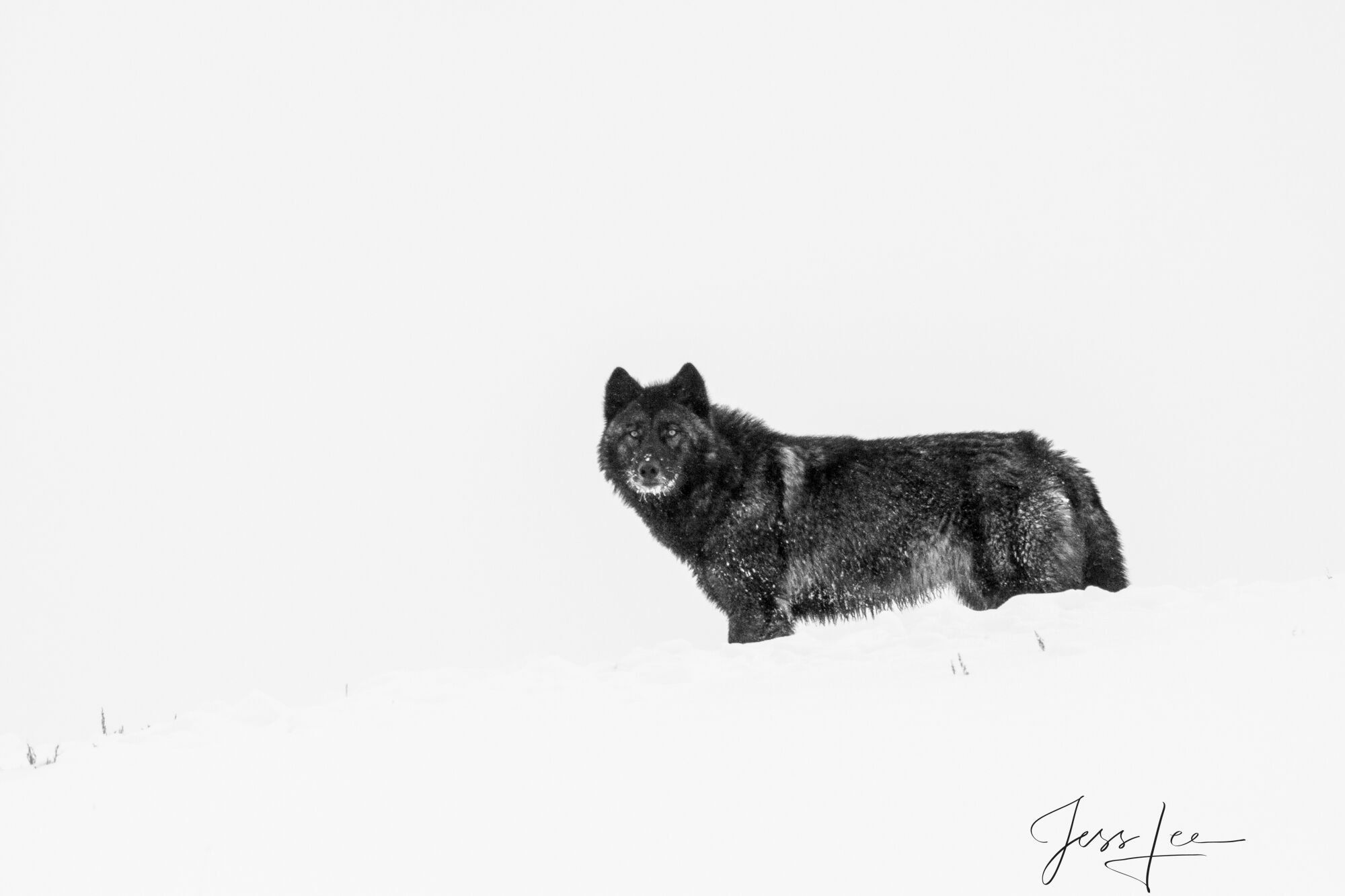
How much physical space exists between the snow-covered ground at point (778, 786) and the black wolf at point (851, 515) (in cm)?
296

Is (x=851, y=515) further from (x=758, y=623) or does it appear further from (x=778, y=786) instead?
(x=778, y=786)

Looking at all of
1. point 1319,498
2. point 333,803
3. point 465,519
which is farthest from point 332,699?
point 465,519

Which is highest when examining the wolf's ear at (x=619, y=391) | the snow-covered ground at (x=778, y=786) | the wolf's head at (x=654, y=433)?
the wolf's ear at (x=619, y=391)

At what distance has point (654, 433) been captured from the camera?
1032cm

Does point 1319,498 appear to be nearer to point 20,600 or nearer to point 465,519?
point 465,519

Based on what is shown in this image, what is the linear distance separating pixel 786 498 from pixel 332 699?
4.37 meters

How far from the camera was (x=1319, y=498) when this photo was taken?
52.7m

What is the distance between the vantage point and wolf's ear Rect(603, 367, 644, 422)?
1072 centimetres

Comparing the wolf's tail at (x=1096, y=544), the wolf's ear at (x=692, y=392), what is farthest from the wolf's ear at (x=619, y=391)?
the wolf's tail at (x=1096, y=544)

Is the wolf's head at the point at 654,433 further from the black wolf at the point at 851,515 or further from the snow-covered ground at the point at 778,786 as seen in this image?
the snow-covered ground at the point at 778,786
